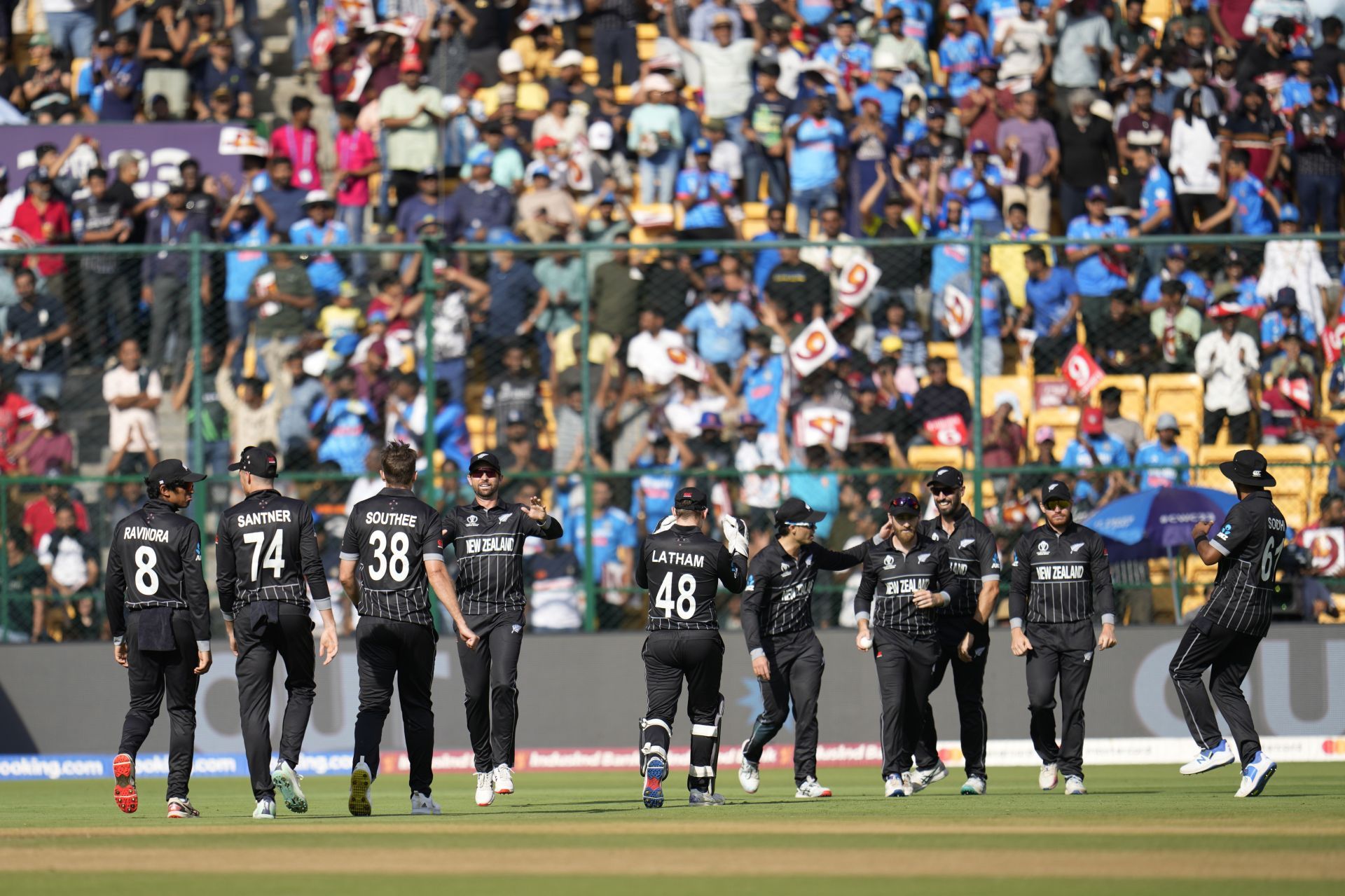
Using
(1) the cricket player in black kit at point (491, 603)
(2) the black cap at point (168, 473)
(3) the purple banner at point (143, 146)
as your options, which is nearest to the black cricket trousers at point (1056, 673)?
(1) the cricket player in black kit at point (491, 603)

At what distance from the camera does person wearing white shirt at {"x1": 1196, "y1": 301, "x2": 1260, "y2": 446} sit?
19.2 metres

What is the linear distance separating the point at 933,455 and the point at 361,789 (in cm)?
894

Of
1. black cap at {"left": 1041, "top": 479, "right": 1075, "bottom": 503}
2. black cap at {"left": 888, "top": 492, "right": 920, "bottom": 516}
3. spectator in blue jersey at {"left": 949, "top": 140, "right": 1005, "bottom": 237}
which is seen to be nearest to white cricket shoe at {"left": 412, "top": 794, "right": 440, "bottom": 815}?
black cap at {"left": 888, "top": 492, "right": 920, "bottom": 516}

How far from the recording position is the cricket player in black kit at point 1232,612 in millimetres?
12914

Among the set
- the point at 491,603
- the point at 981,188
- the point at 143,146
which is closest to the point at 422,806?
the point at 491,603

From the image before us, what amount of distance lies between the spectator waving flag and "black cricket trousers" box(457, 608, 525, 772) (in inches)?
278

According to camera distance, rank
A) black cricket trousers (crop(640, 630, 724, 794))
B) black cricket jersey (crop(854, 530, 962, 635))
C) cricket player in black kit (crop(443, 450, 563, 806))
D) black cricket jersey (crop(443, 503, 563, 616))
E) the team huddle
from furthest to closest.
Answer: black cricket jersey (crop(854, 530, 962, 635)) < black cricket jersey (crop(443, 503, 563, 616)) < cricket player in black kit (crop(443, 450, 563, 806)) < black cricket trousers (crop(640, 630, 724, 794)) < the team huddle

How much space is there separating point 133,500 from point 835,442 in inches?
283

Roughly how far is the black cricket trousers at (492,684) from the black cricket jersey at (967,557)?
3.19m

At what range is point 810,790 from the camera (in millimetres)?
13633

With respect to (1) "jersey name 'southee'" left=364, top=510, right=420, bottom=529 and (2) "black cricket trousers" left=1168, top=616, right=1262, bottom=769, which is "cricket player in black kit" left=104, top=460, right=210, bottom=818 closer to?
(1) "jersey name 'southee'" left=364, top=510, right=420, bottom=529

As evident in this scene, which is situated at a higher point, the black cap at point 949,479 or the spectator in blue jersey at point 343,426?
the spectator in blue jersey at point 343,426

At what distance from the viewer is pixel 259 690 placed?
1167 centimetres

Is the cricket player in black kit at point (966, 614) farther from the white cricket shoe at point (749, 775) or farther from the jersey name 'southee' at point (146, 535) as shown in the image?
the jersey name 'southee' at point (146, 535)
